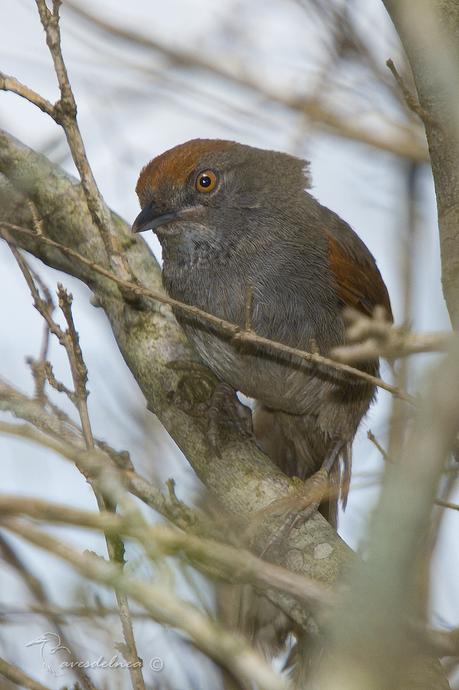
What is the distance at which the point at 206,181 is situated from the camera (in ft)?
18.2

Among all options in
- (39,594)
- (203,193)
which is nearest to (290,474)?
(203,193)

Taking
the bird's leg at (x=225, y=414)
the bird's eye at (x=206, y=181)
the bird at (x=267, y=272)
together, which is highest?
the bird's eye at (x=206, y=181)

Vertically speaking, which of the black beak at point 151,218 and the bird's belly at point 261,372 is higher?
the black beak at point 151,218

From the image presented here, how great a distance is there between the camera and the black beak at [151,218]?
535 centimetres

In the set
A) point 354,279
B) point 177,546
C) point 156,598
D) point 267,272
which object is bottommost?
point 156,598

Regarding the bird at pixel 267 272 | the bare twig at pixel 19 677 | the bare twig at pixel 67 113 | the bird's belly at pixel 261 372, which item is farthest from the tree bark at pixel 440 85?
the bird's belly at pixel 261 372

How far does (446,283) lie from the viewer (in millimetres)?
3061

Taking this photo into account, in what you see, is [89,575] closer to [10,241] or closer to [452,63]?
[452,63]

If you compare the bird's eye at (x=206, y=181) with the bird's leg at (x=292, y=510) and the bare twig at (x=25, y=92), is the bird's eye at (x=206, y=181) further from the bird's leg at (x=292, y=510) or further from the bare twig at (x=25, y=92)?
the bird's leg at (x=292, y=510)

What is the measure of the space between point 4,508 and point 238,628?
2.76 meters

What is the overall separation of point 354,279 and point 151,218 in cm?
125

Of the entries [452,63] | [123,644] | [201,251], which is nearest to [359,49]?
[201,251]

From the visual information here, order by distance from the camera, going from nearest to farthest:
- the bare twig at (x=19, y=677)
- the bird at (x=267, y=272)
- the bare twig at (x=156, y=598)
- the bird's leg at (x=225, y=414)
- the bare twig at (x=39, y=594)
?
the bare twig at (x=156, y=598) < the bare twig at (x=19, y=677) < the bare twig at (x=39, y=594) < the bird's leg at (x=225, y=414) < the bird at (x=267, y=272)

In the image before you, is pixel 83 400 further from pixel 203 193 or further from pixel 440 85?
pixel 203 193
